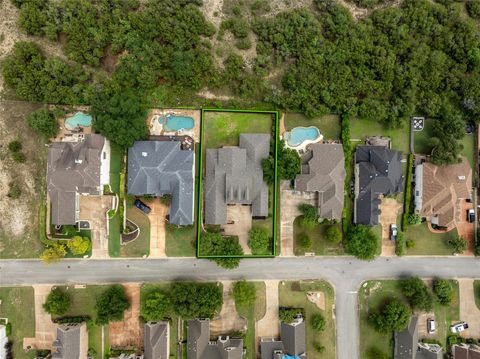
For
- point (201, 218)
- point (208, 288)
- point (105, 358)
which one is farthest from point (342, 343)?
point (105, 358)

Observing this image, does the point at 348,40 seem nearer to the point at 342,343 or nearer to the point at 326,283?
the point at 326,283

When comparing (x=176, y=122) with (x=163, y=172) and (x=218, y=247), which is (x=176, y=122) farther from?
(x=218, y=247)

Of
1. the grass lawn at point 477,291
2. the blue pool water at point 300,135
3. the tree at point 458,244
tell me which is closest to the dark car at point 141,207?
the blue pool water at point 300,135

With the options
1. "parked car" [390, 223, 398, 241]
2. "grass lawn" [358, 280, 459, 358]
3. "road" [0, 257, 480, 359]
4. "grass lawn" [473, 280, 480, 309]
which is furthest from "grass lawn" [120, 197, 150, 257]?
"grass lawn" [473, 280, 480, 309]

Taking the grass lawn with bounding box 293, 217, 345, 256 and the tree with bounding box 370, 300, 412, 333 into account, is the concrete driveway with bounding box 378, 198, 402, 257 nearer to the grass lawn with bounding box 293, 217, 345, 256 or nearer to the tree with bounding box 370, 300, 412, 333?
the grass lawn with bounding box 293, 217, 345, 256

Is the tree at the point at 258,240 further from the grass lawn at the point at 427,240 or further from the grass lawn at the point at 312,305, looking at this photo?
the grass lawn at the point at 427,240

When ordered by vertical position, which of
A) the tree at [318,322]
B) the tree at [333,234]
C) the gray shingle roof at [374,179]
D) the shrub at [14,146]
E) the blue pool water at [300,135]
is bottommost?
the tree at [318,322]
